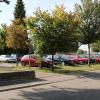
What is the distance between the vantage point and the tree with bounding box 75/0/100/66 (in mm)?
44281

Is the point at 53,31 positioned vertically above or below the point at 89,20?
below

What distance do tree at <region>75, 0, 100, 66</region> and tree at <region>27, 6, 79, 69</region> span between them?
9488 mm

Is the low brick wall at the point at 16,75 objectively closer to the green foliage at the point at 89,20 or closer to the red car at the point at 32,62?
the red car at the point at 32,62

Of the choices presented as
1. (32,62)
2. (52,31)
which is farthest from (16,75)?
(32,62)

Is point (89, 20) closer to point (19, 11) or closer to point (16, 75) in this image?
point (16, 75)

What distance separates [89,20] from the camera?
44656mm

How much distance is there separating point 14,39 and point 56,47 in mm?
13001

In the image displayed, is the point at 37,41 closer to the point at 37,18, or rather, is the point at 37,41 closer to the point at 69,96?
the point at 37,18

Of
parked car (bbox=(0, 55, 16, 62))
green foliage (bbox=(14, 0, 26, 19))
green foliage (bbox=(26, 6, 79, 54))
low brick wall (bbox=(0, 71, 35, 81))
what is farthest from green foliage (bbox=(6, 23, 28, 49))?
green foliage (bbox=(14, 0, 26, 19))

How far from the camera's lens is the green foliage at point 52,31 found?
3406cm

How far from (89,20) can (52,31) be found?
1173 centimetres

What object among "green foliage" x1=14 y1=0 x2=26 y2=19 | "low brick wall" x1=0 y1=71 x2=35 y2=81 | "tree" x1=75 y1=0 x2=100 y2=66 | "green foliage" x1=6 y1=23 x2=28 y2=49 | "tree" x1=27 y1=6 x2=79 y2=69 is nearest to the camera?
"low brick wall" x1=0 y1=71 x2=35 y2=81

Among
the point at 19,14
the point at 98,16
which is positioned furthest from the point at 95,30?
the point at 19,14

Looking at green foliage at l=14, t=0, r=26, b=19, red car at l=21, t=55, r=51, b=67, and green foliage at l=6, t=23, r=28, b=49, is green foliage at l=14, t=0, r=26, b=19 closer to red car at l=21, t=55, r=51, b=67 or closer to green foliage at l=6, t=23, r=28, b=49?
green foliage at l=6, t=23, r=28, b=49
